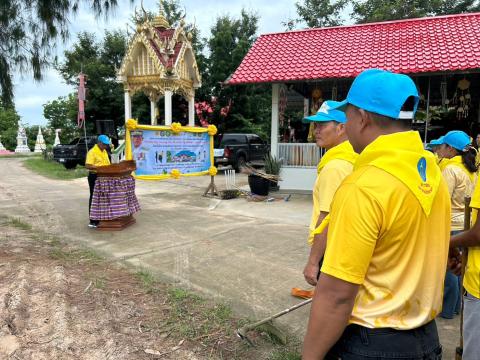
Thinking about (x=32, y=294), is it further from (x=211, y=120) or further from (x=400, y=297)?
(x=211, y=120)

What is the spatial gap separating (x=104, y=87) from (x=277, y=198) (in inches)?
678

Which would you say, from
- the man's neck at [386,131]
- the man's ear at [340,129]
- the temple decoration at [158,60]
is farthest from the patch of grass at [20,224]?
the temple decoration at [158,60]

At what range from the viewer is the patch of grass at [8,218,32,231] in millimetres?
7062

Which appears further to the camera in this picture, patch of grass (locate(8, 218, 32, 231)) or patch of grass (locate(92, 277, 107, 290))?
patch of grass (locate(8, 218, 32, 231))

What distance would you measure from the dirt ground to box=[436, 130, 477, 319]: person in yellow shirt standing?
6.17 ft

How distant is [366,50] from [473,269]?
9.63 metres

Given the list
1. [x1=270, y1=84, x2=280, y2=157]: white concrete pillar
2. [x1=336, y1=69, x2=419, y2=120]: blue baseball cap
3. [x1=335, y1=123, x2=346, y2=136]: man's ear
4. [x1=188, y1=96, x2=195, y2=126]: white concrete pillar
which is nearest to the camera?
[x1=336, y1=69, x2=419, y2=120]: blue baseball cap

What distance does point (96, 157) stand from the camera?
7.15 m

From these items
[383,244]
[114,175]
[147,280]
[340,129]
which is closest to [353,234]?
[383,244]

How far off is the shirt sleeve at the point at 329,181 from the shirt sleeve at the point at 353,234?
1.19 m

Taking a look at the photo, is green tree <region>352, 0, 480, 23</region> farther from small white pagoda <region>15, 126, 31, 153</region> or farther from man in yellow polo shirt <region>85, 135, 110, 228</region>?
small white pagoda <region>15, 126, 31, 153</region>

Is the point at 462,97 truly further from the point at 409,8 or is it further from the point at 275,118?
the point at 409,8

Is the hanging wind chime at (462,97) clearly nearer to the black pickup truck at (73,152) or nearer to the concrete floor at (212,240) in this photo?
the concrete floor at (212,240)

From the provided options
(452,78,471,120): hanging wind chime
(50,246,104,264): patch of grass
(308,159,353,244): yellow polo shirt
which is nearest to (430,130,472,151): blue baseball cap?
(308,159,353,244): yellow polo shirt
